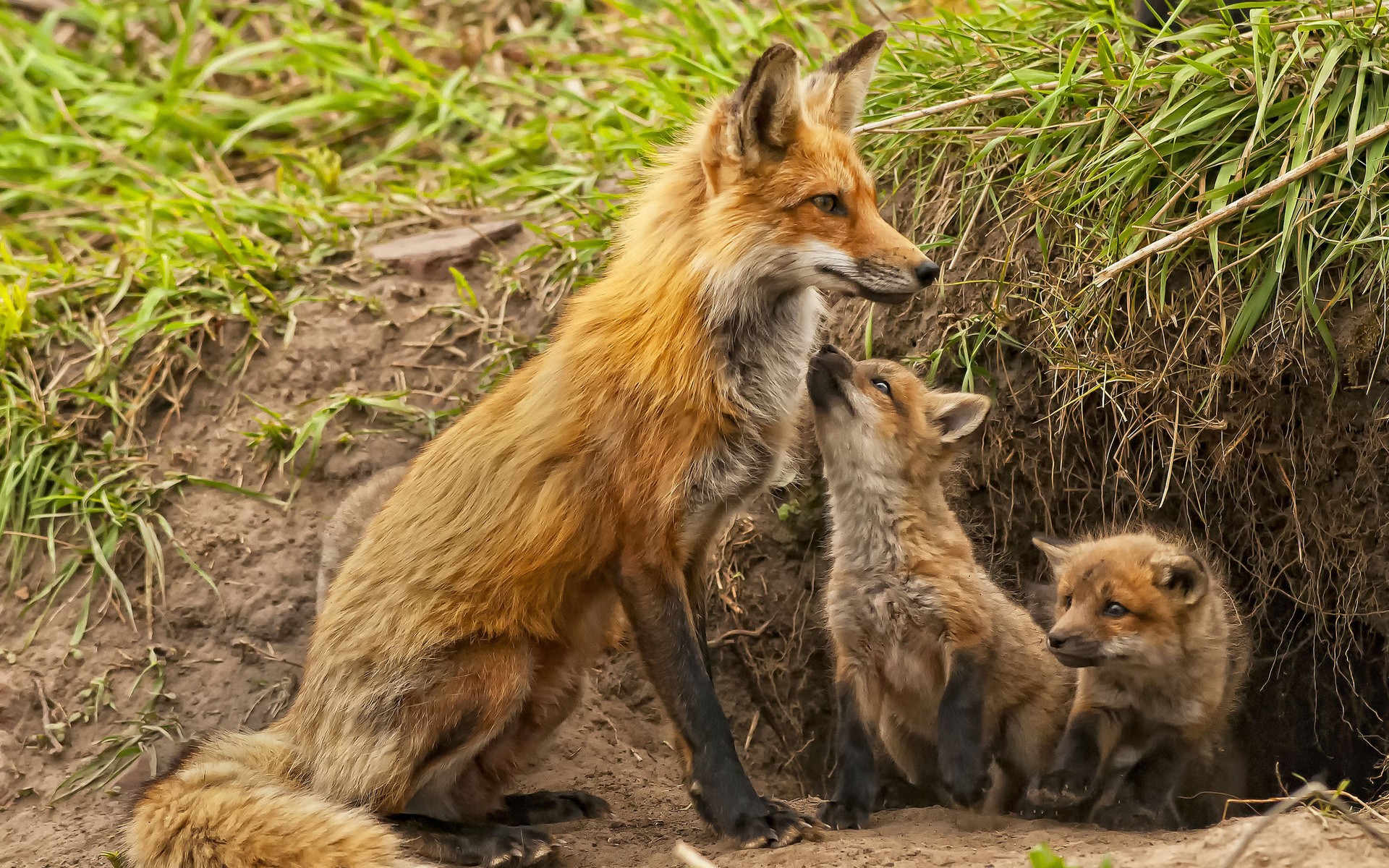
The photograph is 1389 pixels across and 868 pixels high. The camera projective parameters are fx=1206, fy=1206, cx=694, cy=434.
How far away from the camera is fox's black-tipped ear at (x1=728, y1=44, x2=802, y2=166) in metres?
3.81

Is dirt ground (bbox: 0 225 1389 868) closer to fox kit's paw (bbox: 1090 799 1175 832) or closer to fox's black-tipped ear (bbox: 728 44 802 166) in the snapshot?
fox kit's paw (bbox: 1090 799 1175 832)

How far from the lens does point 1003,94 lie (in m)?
5.11

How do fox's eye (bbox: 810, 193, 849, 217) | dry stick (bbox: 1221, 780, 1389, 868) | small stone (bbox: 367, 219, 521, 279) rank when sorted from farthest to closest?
1. small stone (bbox: 367, 219, 521, 279)
2. fox's eye (bbox: 810, 193, 849, 217)
3. dry stick (bbox: 1221, 780, 1389, 868)

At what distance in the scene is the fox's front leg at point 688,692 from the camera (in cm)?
381

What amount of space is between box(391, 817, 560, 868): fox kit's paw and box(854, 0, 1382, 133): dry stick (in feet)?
9.76

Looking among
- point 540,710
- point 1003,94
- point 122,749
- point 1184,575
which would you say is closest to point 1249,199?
point 1003,94

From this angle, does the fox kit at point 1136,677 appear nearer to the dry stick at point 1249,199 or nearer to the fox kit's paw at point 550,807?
the dry stick at point 1249,199

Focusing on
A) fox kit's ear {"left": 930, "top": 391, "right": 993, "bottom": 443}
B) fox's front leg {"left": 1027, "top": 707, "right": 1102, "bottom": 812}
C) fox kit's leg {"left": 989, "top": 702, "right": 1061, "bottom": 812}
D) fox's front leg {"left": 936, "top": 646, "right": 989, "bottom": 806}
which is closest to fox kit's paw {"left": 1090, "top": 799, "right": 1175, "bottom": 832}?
fox's front leg {"left": 1027, "top": 707, "right": 1102, "bottom": 812}

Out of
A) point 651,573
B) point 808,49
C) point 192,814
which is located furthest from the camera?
point 808,49

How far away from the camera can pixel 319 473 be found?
545 cm

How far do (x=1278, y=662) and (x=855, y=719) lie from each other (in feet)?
6.88

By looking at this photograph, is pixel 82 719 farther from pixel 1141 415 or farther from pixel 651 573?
pixel 1141 415

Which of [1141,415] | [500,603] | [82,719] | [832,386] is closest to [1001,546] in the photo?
[1141,415]

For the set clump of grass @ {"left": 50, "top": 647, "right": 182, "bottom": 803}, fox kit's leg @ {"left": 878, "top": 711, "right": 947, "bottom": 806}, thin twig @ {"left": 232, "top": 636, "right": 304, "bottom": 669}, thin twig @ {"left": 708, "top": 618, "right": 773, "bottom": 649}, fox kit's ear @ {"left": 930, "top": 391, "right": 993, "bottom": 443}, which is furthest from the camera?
thin twig @ {"left": 708, "top": 618, "right": 773, "bottom": 649}
